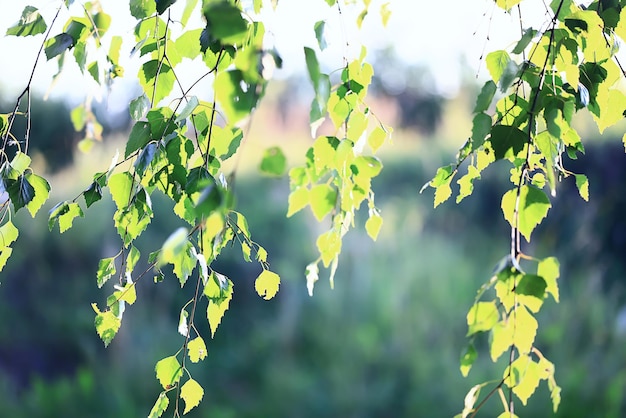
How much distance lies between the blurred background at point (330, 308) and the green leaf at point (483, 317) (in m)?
2.10

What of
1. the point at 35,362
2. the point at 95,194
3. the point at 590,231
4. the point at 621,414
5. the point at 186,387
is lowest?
the point at 35,362

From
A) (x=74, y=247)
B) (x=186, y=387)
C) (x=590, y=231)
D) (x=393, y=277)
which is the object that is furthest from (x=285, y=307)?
(x=186, y=387)

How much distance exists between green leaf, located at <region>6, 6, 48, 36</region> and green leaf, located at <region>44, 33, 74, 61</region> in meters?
0.02

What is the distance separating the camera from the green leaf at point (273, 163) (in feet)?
1.53

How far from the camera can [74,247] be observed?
326 cm

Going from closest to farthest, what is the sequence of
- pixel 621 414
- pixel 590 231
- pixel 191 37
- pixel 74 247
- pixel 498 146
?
1. pixel 498 146
2. pixel 191 37
3. pixel 621 414
4. pixel 590 231
5. pixel 74 247

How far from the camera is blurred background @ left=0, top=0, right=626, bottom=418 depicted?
Answer: 281 cm

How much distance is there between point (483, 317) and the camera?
0.60 meters

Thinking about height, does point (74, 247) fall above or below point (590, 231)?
below

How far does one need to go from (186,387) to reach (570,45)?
0.51m

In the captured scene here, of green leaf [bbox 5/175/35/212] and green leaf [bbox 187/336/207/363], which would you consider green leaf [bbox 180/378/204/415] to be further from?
green leaf [bbox 5/175/35/212]

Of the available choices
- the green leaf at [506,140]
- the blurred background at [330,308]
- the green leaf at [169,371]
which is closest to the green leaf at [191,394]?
the green leaf at [169,371]

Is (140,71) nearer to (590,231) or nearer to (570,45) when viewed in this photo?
(570,45)

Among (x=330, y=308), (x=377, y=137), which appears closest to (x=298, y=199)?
(x=377, y=137)
